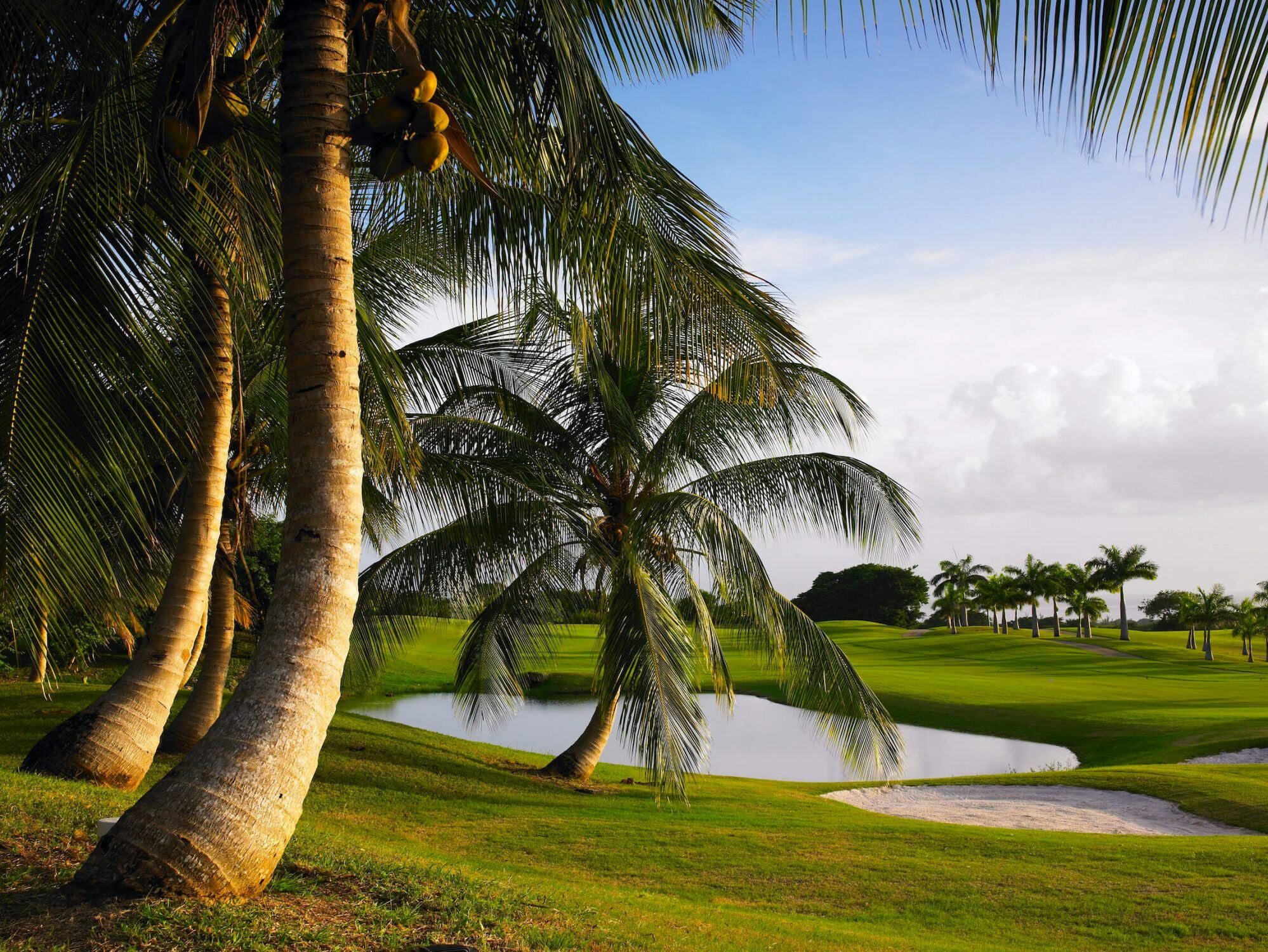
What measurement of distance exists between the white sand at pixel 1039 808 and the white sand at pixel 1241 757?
5159 millimetres

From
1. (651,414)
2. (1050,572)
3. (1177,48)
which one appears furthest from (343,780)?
(1050,572)

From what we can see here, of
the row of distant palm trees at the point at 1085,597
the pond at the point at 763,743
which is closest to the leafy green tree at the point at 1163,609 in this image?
the row of distant palm trees at the point at 1085,597

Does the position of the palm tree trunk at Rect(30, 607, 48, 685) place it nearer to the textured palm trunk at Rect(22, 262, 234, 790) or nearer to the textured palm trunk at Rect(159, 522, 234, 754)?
the textured palm trunk at Rect(22, 262, 234, 790)

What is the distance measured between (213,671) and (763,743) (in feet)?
49.3

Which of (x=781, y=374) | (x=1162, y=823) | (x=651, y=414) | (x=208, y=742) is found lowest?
(x=1162, y=823)

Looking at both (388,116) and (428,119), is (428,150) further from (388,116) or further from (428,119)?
(388,116)

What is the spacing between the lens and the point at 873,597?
245 ft

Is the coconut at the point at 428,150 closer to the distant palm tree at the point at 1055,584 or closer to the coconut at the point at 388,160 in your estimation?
the coconut at the point at 388,160

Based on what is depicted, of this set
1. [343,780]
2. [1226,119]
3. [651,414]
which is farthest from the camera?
[651,414]

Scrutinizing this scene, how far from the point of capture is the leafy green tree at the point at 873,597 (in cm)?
7362

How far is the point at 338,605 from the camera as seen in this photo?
4195mm

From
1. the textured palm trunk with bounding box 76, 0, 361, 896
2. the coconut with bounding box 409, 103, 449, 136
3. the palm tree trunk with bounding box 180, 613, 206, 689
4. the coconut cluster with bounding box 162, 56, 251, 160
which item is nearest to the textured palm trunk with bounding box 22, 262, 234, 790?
the palm tree trunk with bounding box 180, 613, 206, 689

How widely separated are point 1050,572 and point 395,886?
65010 millimetres

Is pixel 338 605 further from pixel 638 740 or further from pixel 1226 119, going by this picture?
pixel 638 740
